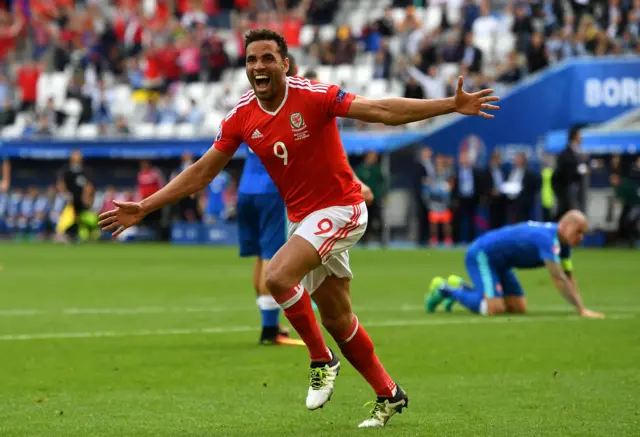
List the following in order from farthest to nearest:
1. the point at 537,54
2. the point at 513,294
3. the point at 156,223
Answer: the point at 156,223 < the point at 537,54 < the point at 513,294

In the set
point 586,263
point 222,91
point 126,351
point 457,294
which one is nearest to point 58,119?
point 222,91

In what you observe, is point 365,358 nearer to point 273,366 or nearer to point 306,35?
point 273,366

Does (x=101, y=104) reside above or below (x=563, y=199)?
above

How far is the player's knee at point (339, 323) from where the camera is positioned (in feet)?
24.4

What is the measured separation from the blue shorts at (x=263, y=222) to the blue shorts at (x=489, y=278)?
3230mm

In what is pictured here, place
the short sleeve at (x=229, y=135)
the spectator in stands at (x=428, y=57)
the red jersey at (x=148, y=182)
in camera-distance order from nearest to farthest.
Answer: the short sleeve at (x=229, y=135)
the spectator in stands at (x=428, y=57)
the red jersey at (x=148, y=182)

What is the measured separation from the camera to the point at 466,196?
98.8 feet

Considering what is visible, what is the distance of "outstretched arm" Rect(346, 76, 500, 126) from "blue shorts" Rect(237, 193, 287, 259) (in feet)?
14.9

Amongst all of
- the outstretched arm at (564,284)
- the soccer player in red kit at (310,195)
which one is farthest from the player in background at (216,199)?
the soccer player in red kit at (310,195)

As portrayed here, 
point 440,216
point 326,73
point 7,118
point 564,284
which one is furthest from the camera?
point 7,118

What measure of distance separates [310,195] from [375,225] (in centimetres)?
2483

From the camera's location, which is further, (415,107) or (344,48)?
(344,48)

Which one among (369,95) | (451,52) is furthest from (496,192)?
(369,95)

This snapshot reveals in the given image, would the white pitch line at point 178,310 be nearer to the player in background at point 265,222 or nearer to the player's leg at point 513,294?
the player's leg at point 513,294
